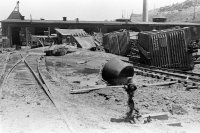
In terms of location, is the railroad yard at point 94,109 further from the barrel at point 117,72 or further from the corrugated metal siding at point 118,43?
the corrugated metal siding at point 118,43

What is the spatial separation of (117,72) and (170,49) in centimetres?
893

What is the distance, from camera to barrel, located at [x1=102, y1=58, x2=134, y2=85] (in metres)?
12.1

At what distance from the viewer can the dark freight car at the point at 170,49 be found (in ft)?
65.5

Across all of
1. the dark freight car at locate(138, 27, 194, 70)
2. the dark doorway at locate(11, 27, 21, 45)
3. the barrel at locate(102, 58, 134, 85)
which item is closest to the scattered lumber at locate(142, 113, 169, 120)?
the barrel at locate(102, 58, 134, 85)

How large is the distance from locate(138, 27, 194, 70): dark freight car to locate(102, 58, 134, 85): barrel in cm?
776

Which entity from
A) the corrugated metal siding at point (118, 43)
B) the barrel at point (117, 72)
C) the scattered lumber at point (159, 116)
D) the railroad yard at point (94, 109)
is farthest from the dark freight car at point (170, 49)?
the scattered lumber at point (159, 116)

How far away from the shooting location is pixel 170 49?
789 inches

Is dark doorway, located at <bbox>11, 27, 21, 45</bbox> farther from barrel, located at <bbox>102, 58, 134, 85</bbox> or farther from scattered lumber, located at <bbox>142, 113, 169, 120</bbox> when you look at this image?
scattered lumber, located at <bbox>142, 113, 169, 120</bbox>

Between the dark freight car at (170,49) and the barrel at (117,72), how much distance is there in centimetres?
776

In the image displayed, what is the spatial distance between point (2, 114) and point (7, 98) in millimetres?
2193

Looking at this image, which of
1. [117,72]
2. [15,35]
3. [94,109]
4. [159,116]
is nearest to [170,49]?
[117,72]

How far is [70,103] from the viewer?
9.38 meters

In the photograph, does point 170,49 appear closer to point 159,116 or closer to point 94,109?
point 94,109

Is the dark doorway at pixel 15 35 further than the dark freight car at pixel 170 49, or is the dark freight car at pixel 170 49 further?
the dark doorway at pixel 15 35
